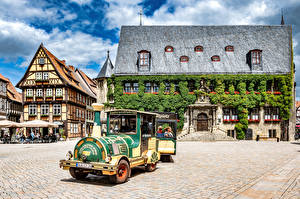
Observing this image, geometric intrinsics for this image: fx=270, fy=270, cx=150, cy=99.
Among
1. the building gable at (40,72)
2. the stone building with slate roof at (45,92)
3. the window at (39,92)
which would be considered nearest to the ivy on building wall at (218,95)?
the stone building with slate roof at (45,92)

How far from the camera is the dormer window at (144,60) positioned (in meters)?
36.1

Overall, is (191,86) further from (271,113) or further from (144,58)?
(271,113)

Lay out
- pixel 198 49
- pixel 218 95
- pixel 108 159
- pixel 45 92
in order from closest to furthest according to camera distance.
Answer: pixel 108 159 → pixel 218 95 → pixel 198 49 → pixel 45 92

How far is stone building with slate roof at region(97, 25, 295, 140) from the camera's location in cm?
3431

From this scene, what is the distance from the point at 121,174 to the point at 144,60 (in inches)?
1151

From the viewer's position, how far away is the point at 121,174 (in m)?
8.03

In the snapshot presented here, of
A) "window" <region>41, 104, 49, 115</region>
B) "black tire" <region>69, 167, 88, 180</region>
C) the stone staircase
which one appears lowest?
the stone staircase

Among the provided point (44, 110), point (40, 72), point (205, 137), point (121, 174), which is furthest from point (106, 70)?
point (121, 174)

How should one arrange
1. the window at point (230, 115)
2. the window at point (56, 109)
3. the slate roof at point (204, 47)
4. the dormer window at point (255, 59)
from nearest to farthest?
the window at point (230, 115)
the dormer window at point (255, 59)
the slate roof at point (204, 47)
the window at point (56, 109)

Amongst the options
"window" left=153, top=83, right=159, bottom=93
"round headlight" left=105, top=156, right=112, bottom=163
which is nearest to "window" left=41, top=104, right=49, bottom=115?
"window" left=153, top=83, right=159, bottom=93

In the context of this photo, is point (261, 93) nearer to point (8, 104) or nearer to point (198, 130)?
point (198, 130)

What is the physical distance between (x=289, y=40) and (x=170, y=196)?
3862cm

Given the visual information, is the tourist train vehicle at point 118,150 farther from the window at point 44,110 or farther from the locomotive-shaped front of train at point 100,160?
the window at point 44,110

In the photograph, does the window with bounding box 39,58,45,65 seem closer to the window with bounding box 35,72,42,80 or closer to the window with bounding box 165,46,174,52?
the window with bounding box 35,72,42,80
